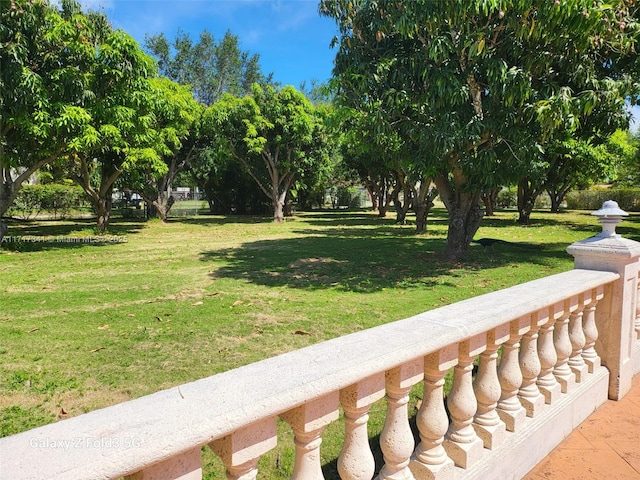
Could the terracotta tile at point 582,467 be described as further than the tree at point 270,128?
No

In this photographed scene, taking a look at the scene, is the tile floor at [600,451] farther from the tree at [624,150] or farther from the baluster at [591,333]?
the tree at [624,150]

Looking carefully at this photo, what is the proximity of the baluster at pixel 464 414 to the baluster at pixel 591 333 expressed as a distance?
145 cm

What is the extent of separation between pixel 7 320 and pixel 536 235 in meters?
16.7

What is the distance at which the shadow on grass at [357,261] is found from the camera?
8.05m

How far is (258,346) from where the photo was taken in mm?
4539

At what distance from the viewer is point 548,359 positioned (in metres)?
2.59

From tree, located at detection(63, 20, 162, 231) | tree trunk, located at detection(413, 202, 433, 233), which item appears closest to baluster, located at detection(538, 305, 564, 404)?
tree, located at detection(63, 20, 162, 231)

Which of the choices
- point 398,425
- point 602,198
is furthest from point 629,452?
point 602,198

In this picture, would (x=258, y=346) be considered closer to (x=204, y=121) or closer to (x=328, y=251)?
(x=328, y=251)

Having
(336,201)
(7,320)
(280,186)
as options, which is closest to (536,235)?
(280,186)

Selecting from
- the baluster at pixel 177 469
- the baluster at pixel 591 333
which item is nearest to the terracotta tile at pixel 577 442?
the baluster at pixel 591 333

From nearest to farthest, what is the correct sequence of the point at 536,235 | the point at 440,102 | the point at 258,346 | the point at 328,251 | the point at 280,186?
the point at 258,346
the point at 440,102
the point at 328,251
the point at 536,235
the point at 280,186

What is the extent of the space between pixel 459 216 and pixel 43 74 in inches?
439

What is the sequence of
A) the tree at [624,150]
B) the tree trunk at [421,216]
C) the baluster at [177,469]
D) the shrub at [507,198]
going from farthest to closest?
the shrub at [507,198], the tree at [624,150], the tree trunk at [421,216], the baluster at [177,469]
